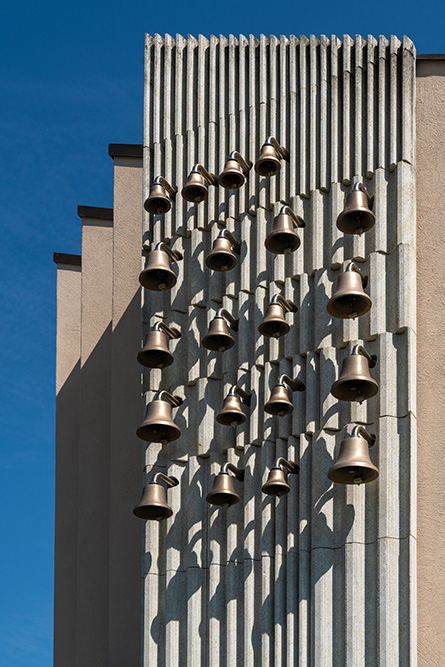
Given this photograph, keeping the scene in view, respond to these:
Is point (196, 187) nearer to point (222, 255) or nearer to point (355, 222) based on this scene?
point (222, 255)

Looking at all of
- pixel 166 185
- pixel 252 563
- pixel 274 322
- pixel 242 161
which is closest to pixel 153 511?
pixel 252 563

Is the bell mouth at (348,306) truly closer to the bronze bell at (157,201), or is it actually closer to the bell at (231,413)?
the bell at (231,413)

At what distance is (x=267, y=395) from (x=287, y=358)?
509mm

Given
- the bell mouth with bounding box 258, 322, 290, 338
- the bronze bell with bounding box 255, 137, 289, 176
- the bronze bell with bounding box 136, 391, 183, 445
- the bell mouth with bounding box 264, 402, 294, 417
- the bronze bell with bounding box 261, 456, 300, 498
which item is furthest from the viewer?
the bronze bell with bounding box 255, 137, 289, 176

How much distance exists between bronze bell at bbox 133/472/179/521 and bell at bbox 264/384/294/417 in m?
1.59

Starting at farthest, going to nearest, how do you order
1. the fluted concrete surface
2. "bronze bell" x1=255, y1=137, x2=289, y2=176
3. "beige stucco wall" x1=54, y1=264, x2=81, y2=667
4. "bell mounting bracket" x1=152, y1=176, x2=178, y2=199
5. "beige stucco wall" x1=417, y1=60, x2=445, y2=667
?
"beige stucco wall" x1=54, y1=264, x2=81, y2=667, "bell mounting bracket" x1=152, y1=176, x2=178, y2=199, "bronze bell" x1=255, y1=137, x2=289, y2=176, the fluted concrete surface, "beige stucco wall" x1=417, y1=60, x2=445, y2=667

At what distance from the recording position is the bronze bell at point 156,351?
64.5 feet

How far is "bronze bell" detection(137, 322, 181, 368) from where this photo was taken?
19.7 metres

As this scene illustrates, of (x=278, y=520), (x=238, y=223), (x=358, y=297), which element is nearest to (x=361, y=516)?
(x=278, y=520)

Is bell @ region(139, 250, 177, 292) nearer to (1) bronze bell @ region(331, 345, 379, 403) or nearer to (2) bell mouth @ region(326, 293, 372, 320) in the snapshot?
(2) bell mouth @ region(326, 293, 372, 320)

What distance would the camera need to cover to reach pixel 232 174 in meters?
20.2

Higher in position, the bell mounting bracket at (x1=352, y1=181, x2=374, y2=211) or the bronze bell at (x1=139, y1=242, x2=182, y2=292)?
the bell mounting bracket at (x1=352, y1=181, x2=374, y2=211)

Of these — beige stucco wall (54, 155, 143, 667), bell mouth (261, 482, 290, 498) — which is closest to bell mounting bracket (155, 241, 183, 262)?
beige stucco wall (54, 155, 143, 667)

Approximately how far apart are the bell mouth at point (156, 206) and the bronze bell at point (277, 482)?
400 cm
